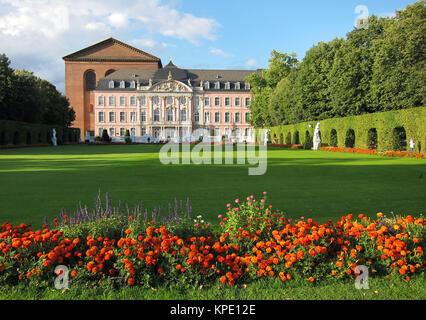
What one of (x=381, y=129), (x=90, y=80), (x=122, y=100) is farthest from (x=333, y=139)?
(x=90, y=80)

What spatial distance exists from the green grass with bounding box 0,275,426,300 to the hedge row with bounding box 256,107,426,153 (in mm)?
20485

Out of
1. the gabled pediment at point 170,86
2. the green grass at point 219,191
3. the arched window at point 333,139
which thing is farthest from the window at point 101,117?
the green grass at point 219,191

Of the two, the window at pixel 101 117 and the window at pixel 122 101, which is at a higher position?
the window at pixel 122 101

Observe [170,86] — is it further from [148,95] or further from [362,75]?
[362,75]

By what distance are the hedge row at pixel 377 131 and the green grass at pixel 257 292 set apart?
2048 centimetres

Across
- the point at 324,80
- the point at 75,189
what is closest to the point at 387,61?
the point at 324,80

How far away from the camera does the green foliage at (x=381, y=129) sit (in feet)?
70.3

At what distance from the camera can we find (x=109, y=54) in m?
75.4

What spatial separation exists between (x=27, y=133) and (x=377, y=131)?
36693 mm

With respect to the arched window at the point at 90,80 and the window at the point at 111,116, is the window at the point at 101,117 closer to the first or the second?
the window at the point at 111,116

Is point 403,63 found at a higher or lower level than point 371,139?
higher

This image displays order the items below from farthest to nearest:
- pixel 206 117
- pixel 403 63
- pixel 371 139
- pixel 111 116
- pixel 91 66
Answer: pixel 91 66
pixel 206 117
pixel 111 116
pixel 403 63
pixel 371 139

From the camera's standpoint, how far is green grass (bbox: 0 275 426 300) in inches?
128

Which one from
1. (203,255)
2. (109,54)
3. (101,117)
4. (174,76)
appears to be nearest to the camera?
(203,255)
